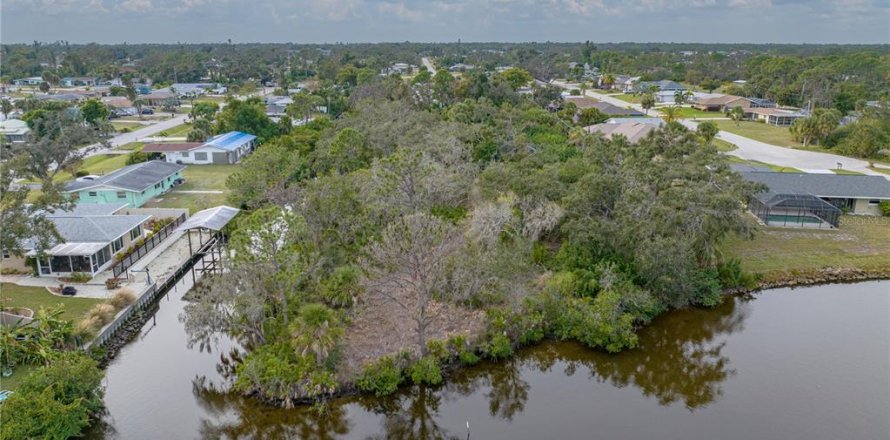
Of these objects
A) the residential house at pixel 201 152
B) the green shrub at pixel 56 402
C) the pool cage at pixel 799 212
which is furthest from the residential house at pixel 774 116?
the green shrub at pixel 56 402

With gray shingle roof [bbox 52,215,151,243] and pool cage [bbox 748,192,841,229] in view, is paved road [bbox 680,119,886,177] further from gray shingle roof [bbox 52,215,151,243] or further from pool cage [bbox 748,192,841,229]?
gray shingle roof [bbox 52,215,151,243]

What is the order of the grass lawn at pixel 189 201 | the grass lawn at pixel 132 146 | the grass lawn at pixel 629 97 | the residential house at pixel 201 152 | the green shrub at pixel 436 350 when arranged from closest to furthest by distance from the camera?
the green shrub at pixel 436 350 < the grass lawn at pixel 189 201 < the residential house at pixel 201 152 < the grass lawn at pixel 132 146 < the grass lawn at pixel 629 97

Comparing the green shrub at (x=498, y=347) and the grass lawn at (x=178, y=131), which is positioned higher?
the grass lawn at (x=178, y=131)

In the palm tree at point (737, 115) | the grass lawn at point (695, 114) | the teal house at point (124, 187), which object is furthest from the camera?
the grass lawn at point (695, 114)

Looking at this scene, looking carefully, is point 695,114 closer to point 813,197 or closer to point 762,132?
point 762,132

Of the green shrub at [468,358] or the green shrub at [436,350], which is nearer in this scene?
the green shrub at [436,350]

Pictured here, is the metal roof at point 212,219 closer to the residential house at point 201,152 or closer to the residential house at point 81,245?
the residential house at point 81,245
